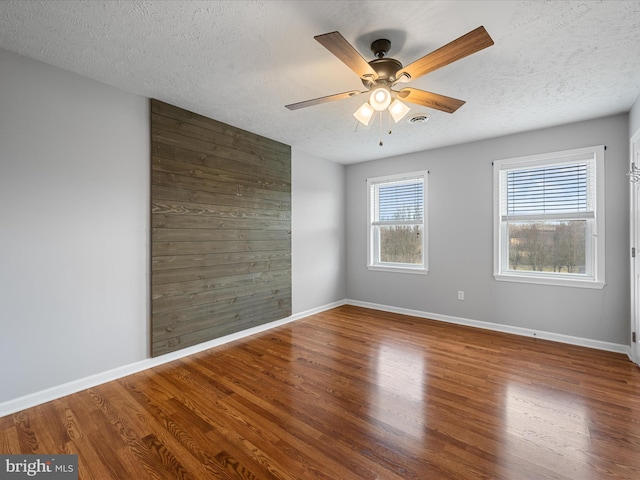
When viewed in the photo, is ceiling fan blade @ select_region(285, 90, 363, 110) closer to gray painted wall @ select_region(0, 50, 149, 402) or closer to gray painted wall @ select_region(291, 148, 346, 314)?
gray painted wall @ select_region(0, 50, 149, 402)

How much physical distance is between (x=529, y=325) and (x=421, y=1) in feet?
12.3

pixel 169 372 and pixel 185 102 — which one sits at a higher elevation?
pixel 185 102

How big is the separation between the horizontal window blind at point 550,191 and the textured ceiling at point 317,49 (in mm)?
657

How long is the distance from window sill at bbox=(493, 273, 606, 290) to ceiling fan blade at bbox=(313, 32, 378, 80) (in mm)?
3183

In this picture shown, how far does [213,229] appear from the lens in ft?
11.1

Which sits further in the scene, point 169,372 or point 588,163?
point 588,163

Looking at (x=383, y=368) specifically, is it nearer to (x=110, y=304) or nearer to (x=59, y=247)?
(x=110, y=304)

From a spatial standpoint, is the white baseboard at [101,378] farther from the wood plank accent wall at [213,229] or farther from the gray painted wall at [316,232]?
the gray painted wall at [316,232]

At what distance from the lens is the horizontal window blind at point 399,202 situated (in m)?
4.76

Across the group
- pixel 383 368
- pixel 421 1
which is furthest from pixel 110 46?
pixel 383 368

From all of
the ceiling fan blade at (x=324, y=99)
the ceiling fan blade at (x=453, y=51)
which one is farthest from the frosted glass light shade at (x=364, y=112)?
the ceiling fan blade at (x=453, y=51)

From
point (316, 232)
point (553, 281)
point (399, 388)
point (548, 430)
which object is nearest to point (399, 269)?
point (316, 232)

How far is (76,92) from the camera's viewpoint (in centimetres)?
246

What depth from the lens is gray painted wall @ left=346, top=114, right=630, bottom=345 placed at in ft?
10.6
